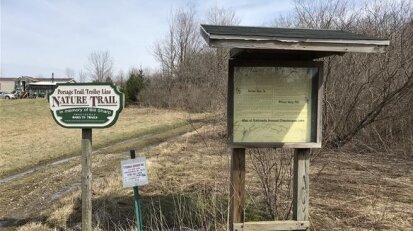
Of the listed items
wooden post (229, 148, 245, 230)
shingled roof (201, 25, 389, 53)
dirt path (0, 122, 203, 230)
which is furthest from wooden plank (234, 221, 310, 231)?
dirt path (0, 122, 203, 230)

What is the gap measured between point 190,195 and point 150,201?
2.11 ft

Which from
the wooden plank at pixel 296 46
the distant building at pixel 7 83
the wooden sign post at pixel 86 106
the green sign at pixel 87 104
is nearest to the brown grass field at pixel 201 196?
the wooden sign post at pixel 86 106

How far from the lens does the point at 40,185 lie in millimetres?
9266

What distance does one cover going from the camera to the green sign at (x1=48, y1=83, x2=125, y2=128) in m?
5.39

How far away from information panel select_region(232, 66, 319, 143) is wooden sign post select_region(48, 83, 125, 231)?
1685 mm

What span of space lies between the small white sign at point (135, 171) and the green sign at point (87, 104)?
0.53 metres

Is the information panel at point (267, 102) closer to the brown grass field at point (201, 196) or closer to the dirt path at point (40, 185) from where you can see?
the brown grass field at point (201, 196)

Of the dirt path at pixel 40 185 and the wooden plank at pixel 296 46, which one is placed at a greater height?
the wooden plank at pixel 296 46

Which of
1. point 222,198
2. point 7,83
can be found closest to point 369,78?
point 222,198

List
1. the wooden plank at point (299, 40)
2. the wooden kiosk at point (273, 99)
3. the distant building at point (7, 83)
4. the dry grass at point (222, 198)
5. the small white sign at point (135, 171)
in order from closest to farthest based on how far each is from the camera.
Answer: the wooden plank at point (299, 40)
the wooden kiosk at point (273, 99)
the small white sign at point (135, 171)
the dry grass at point (222, 198)
the distant building at point (7, 83)

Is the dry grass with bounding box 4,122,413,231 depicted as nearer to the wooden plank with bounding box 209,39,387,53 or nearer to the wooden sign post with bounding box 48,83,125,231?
the wooden sign post with bounding box 48,83,125,231

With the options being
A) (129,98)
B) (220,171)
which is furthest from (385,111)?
(129,98)

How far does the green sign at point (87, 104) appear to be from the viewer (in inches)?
212

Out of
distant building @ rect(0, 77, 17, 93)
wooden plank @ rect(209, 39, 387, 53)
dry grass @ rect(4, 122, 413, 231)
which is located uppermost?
distant building @ rect(0, 77, 17, 93)
